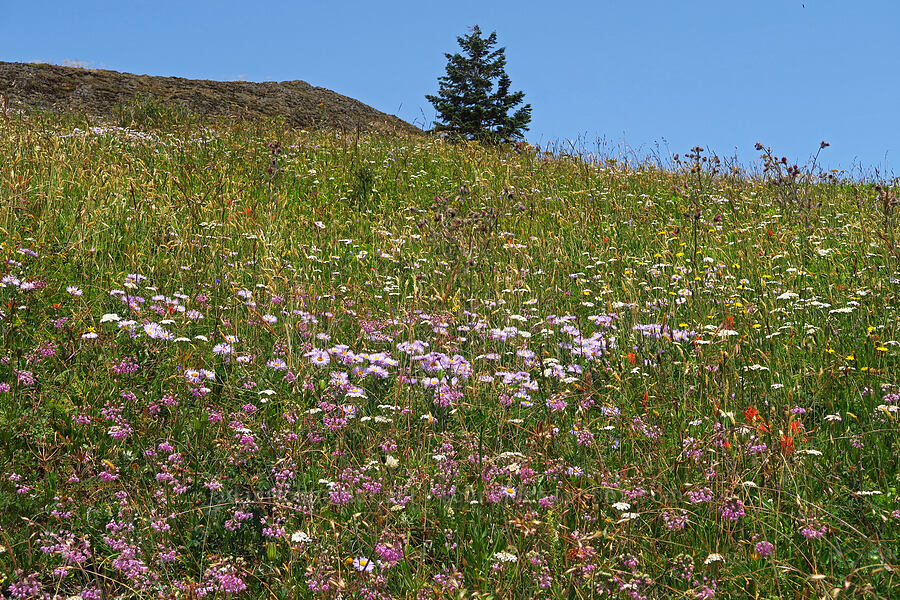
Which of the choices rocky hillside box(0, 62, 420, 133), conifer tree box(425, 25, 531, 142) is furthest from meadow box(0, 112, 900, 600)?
conifer tree box(425, 25, 531, 142)

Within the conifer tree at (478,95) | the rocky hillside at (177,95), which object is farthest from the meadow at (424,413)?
the conifer tree at (478,95)

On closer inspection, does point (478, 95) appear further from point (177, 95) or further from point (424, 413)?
point (424, 413)

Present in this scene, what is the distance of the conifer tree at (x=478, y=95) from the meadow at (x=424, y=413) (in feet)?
63.7

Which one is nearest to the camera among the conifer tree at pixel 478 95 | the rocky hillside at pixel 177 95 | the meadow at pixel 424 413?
the meadow at pixel 424 413

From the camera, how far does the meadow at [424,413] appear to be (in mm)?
2277

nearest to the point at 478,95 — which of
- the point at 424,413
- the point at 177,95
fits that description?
the point at 177,95

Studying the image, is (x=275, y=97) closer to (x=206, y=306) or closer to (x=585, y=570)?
(x=206, y=306)

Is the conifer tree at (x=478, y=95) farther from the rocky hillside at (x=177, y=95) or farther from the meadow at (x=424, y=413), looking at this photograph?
the meadow at (x=424, y=413)

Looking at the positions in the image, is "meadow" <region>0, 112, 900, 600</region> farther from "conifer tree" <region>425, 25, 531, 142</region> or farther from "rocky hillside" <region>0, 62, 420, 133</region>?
"conifer tree" <region>425, 25, 531, 142</region>

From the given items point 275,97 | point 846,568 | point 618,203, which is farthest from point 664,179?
point 275,97

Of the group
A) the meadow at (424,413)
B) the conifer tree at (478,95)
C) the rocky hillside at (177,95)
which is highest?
the conifer tree at (478,95)

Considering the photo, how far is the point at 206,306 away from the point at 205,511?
74.5 inches

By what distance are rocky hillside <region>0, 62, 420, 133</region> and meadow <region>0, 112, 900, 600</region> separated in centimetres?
859

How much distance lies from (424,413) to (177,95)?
1487 cm
